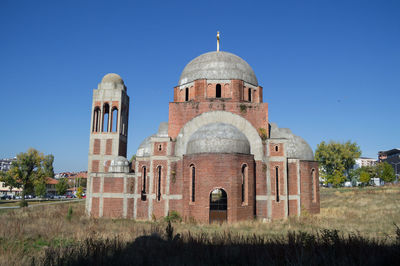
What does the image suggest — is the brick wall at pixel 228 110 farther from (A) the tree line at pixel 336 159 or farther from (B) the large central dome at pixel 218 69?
(A) the tree line at pixel 336 159

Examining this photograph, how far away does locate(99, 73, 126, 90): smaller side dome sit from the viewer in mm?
35406

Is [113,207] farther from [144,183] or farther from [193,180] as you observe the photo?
[193,180]

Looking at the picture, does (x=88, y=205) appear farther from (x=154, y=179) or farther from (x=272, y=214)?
(x=272, y=214)

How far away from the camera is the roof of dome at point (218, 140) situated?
21516mm

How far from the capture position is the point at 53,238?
14.0 metres

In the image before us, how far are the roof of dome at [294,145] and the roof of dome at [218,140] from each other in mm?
5059

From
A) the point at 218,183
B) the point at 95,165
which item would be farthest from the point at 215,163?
the point at 95,165

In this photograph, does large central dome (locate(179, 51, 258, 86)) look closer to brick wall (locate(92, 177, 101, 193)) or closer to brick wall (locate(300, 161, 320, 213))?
brick wall (locate(300, 161, 320, 213))

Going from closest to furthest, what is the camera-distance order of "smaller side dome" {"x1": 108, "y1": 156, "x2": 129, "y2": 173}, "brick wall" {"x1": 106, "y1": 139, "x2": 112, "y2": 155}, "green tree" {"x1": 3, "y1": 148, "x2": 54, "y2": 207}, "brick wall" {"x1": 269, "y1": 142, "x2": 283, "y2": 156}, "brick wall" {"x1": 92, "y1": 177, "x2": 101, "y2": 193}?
"brick wall" {"x1": 269, "y1": 142, "x2": 283, "y2": 156}
"brick wall" {"x1": 92, "y1": 177, "x2": 101, "y2": 193}
"smaller side dome" {"x1": 108, "y1": 156, "x2": 129, "y2": 173}
"brick wall" {"x1": 106, "y1": 139, "x2": 112, "y2": 155}
"green tree" {"x1": 3, "y1": 148, "x2": 54, "y2": 207}

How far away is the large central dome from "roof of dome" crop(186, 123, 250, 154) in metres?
6.64

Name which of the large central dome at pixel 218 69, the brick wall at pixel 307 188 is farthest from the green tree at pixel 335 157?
the large central dome at pixel 218 69

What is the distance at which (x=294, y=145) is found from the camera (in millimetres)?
26297

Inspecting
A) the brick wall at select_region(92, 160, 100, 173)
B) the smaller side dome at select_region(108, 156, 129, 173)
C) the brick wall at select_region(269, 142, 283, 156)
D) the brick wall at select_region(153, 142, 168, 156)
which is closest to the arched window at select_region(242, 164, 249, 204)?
the brick wall at select_region(269, 142, 283, 156)

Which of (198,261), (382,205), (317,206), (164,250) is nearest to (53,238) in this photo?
(164,250)
